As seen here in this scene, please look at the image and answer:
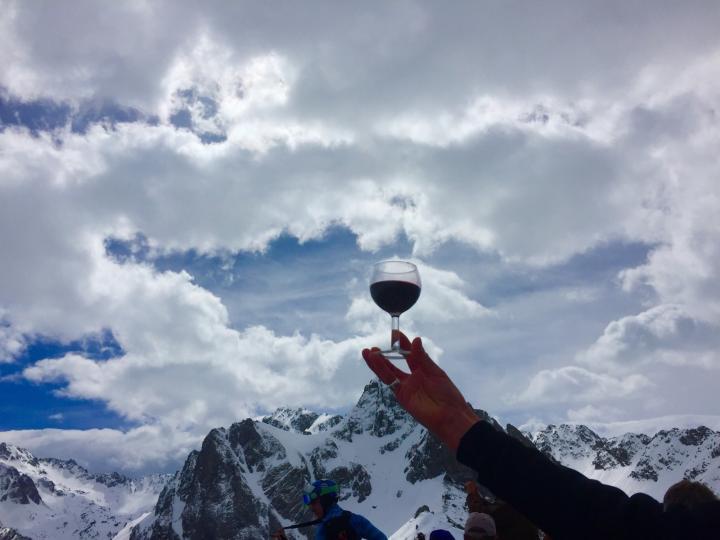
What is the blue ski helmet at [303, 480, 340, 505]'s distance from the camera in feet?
21.9

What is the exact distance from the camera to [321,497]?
663 cm

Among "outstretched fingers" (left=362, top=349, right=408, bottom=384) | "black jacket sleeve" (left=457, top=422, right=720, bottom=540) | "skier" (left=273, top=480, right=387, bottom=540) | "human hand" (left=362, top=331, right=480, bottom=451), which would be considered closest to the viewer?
"black jacket sleeve" (left=457, top=422, right=720, bottom=540)

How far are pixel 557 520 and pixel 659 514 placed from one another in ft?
1.01

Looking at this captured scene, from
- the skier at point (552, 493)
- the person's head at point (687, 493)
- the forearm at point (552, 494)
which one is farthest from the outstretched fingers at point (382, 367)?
the person's head at point (687, 493)

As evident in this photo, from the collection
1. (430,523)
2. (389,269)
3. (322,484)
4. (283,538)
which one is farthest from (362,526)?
(430,523)

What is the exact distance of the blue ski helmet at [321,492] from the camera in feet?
21.9

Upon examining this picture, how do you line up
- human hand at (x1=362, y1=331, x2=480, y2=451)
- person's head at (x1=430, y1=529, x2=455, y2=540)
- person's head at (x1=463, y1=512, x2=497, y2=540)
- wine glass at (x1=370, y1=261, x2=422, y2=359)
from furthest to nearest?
person's head at (x1=430, y1=529, x2=455, y2=540) → wine glass at (x1=370, y1=261, x2=422, y2=359) → person's head at (x1=463, y1=512, x2=497, y2=540) → human hand at (x1=362, y1=331, x2=480, y2=451)

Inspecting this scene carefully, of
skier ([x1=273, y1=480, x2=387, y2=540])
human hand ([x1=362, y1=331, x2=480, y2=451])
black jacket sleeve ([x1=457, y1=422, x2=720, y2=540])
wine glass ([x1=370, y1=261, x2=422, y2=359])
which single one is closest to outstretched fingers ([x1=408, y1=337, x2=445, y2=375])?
human hand ([x1=362, y1=331, x2=480, y2=451])

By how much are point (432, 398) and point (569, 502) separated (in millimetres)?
610

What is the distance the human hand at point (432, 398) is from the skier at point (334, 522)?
14.3 ft

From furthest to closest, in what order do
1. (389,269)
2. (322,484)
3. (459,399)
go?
(322,484) < (389,269) < (459,399)

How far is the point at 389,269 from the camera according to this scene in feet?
16.4

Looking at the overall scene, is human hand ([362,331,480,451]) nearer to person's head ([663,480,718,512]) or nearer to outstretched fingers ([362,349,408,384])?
outstretched fingers ([362,349,408,384])

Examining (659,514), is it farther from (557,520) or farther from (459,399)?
(459,399)
